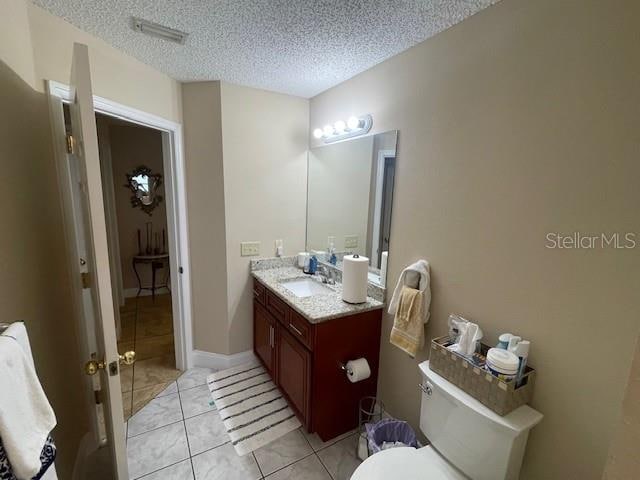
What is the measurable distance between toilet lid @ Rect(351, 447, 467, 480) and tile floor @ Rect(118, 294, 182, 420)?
1731 mm

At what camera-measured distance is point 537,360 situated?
3.69ft

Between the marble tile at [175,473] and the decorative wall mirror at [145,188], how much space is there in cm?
332

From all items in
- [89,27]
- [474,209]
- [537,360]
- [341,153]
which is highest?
[89,27]

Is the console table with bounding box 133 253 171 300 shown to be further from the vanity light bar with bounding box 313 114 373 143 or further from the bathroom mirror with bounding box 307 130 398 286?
the vanity light bar with bounding box 313 114 373 143

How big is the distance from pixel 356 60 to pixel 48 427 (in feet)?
6.74

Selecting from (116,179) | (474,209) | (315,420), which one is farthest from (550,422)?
(116,179)

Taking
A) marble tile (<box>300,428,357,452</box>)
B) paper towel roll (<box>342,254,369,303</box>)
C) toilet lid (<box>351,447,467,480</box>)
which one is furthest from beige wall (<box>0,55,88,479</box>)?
Answer: paper towel roll (<box>342,254,369,303</box>)

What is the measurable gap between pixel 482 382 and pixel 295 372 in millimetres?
1132

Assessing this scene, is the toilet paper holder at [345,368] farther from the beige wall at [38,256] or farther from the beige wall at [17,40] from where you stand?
the beige wall at [17,40]

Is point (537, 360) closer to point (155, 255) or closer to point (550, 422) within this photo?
point (550, 422)

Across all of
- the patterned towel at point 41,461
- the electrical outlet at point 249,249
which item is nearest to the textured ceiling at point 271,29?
the electrical outlet at point 249,249

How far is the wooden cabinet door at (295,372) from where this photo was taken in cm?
174

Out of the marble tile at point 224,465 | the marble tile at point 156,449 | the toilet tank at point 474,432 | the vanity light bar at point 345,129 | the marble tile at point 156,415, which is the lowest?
the marble tile at point 224,465

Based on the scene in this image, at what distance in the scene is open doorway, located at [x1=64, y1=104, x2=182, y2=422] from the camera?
304 centimetres
